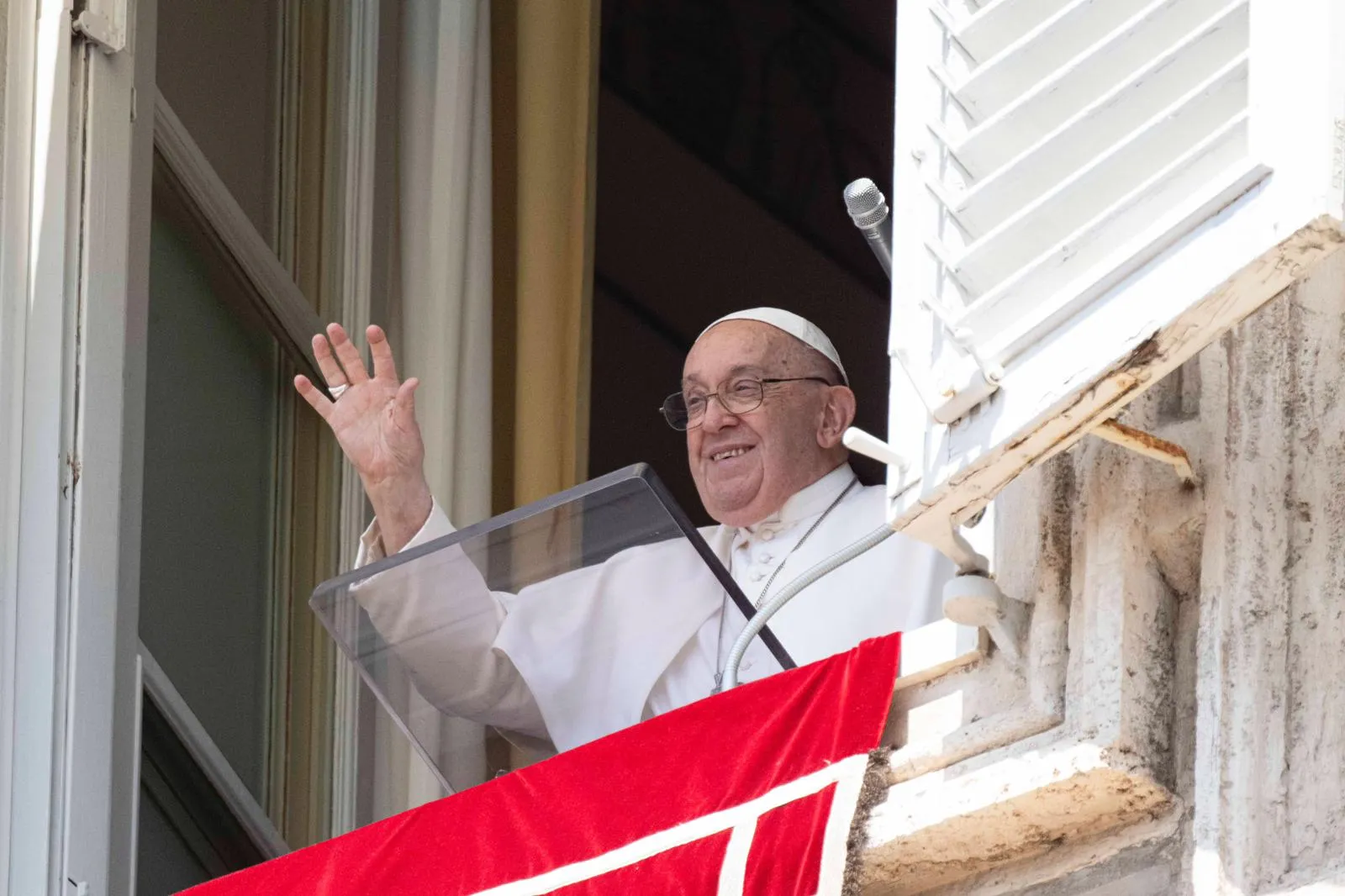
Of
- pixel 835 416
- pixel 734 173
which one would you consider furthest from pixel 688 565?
pixel 734 173

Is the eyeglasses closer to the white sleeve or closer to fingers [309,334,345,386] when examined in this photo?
fingers [309,334,345,386]

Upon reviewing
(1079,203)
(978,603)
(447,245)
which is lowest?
(978,603)

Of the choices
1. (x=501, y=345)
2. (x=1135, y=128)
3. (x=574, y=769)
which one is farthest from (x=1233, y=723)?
(x=501, y=345)

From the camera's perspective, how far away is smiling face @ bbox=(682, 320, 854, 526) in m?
4.07

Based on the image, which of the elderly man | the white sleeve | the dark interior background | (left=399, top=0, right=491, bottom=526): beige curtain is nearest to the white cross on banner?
the elderly man

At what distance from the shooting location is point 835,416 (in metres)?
4.13

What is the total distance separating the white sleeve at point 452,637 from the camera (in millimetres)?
2910

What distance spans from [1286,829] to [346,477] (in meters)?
2.41

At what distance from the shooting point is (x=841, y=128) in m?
6.68

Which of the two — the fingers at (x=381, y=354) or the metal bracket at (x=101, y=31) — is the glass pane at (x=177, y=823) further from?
the metal bracket at (x=101, y=31)

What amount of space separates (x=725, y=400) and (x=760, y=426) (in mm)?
74

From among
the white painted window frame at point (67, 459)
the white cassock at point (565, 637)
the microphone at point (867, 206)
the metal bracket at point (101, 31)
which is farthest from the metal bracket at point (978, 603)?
the metal bracket at point (101, 31)

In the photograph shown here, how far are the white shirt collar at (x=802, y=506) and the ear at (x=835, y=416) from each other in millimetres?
81

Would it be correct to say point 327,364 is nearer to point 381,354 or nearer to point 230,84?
point 381,354
